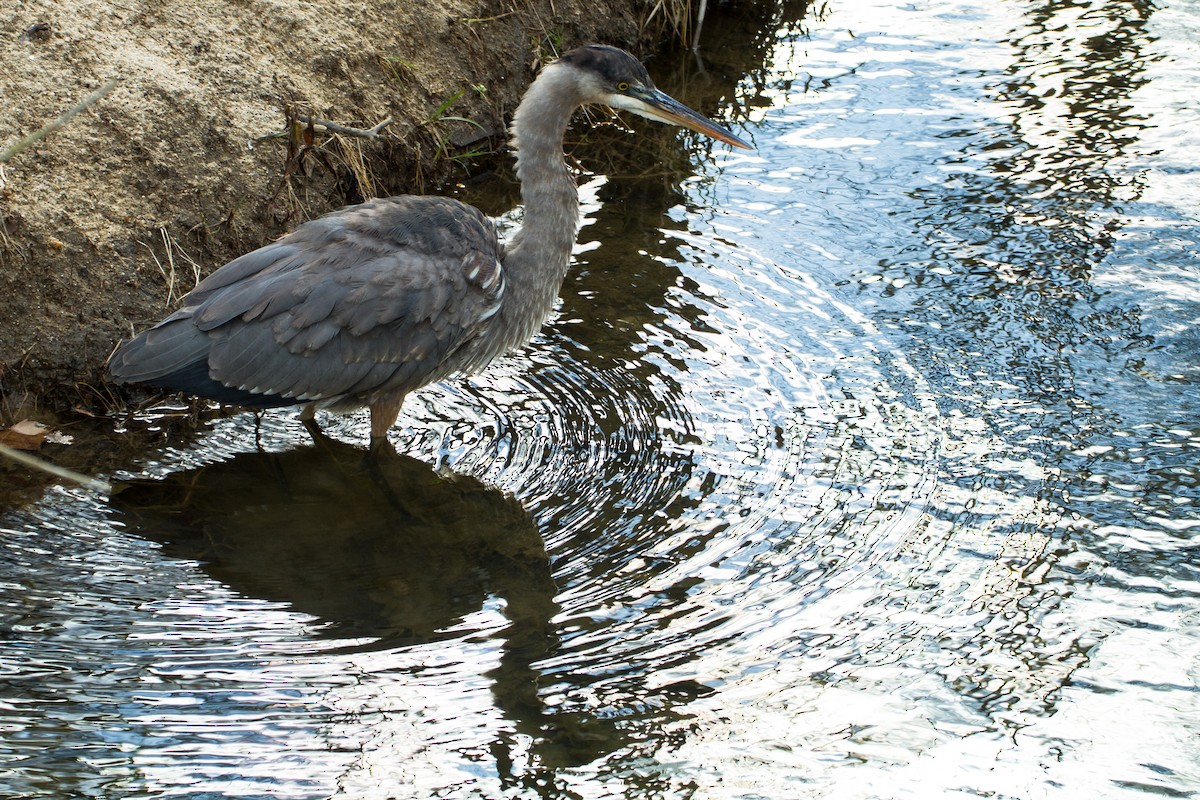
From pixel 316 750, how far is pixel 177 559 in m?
1.29

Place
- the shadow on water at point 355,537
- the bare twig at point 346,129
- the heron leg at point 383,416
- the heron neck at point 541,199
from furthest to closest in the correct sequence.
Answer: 1. the bare twig at point 346,129
2. the heron neck at point 541,199
3. the heron leg at point 383,416
4. the shadow on water at point 355,537

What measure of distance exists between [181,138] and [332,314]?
1778 millimetres

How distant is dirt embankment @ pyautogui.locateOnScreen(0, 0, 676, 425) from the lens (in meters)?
5.56

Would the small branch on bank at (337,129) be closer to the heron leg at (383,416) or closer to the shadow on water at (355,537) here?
the heron leg at (383,416)

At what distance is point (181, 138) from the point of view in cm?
627

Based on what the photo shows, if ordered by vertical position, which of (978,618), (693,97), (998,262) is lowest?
(978,618)

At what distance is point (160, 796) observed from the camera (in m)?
3.57

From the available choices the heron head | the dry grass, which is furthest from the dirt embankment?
the heron head

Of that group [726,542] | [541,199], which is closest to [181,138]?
[541,199]

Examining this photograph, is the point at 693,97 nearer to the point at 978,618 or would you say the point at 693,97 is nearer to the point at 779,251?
the point at 779,251

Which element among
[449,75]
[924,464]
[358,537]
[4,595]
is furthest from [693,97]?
[4,595]

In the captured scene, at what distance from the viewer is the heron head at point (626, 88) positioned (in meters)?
5.72

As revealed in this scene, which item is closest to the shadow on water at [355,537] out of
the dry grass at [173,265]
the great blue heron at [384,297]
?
the great blue heron at [384,297]

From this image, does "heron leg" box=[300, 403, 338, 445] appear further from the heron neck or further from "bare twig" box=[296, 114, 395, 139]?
"bare twig" box=[296, 114, 395, 139]
